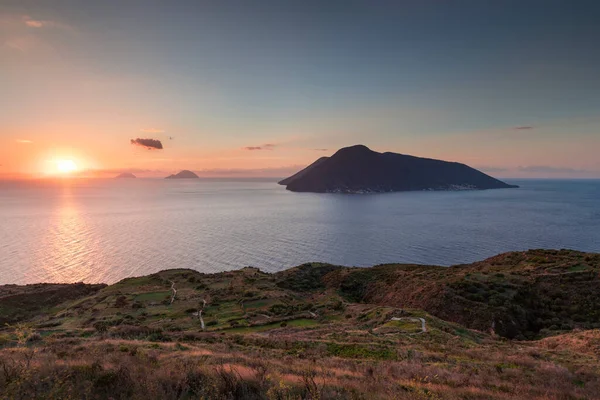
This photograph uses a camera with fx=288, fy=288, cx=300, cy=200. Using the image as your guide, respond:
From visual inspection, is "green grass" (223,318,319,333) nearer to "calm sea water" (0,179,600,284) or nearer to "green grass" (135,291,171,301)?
"green grass" (135,291,171,301)

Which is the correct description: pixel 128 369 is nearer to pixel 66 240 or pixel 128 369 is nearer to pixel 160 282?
pixel 160 282

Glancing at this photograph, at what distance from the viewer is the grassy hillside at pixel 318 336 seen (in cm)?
1043

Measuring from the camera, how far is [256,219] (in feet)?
536

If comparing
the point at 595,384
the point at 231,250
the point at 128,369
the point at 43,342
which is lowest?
the point at 231,250

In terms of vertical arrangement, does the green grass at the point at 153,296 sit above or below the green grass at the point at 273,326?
below

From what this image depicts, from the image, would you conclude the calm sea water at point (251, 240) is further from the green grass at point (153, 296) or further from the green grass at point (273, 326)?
the green grass at point (273, 326)

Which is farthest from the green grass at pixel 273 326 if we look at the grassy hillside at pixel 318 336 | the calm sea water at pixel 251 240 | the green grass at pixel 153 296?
the calm sea water at pixel 251 240

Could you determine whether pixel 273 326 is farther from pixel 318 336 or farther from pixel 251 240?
pixel 251 240

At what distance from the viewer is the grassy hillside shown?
10.4 meters

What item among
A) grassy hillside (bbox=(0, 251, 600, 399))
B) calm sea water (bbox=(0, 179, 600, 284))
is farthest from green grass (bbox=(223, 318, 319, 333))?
calm sea water (bbox=(0, 179, 600, 284))

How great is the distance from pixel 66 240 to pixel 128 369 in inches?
5263

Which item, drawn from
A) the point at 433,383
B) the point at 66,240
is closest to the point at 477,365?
the point at 433,383

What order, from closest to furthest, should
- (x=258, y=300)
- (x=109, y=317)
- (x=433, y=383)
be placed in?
(x=433, y=383) < (x=109, y=317) < (x=258, y=300)

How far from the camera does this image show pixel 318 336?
80.6 ft
